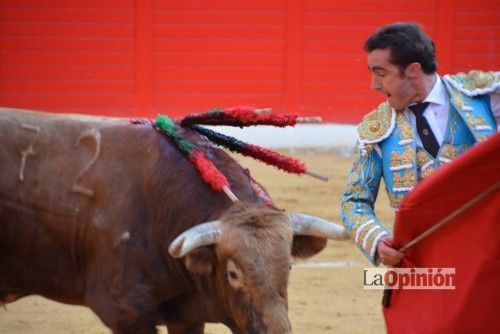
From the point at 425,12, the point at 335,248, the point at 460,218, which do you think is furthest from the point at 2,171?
the point at 425,12

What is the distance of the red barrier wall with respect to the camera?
11.6 meters

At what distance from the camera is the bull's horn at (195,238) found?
3.78 meters

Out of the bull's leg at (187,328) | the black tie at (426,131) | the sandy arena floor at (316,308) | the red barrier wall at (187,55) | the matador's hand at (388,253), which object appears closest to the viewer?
the matador's hand at (388,253)

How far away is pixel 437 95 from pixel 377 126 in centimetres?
21

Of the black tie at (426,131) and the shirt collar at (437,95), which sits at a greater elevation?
the shirt collar at (437,95)

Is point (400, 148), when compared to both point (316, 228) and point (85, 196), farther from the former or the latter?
point (85, 196)

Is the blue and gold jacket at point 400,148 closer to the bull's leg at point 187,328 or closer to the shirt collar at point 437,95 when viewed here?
the shirt collar at point 437,95

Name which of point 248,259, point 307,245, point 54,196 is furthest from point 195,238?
point 54,196

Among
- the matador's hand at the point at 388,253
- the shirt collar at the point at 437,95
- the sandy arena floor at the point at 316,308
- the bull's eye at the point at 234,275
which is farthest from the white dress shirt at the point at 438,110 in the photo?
the sandy arena floor at the point at 316,308

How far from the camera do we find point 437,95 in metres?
3.43

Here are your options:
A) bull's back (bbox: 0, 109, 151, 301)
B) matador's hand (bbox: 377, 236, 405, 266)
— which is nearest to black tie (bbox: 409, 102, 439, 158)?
matador's hand (bbox: 377, 236, 405, 266)

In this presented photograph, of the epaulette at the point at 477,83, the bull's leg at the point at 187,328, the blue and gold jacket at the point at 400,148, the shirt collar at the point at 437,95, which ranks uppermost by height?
the epaulette at the point at 477,83

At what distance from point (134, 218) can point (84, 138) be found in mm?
424

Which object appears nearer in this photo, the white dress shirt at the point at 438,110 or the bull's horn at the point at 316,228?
the white dress shirt at the point at 438,110
